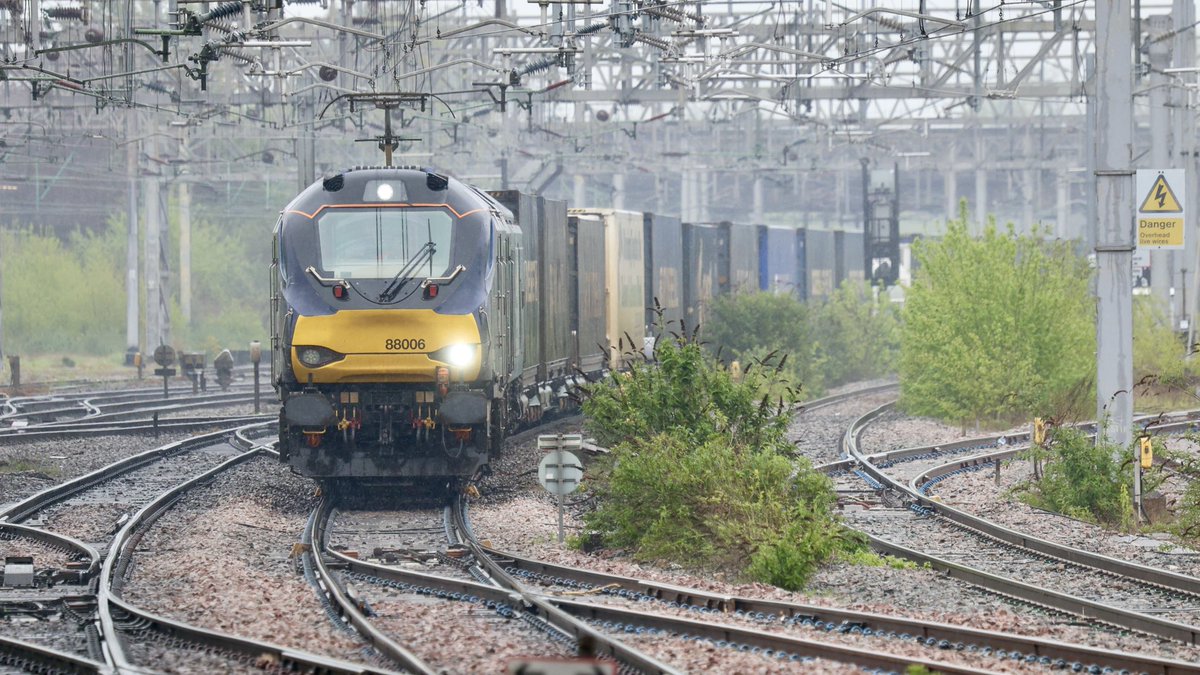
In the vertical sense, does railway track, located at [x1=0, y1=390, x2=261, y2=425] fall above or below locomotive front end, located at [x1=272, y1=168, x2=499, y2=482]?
below

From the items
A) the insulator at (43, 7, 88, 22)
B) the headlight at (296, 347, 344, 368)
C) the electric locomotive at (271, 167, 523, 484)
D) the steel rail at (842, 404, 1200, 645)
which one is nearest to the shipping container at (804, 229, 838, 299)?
the insulator at (43, 7, 88, 22)

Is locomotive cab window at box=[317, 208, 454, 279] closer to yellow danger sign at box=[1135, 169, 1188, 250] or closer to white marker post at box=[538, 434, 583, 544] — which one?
white marker post at box=[538, 434, 583, 544]

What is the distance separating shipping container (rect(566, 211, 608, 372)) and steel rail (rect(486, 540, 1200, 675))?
479 inches

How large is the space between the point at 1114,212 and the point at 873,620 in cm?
973

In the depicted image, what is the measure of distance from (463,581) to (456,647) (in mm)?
2435

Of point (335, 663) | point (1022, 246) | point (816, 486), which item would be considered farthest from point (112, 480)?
point (1022, 246)

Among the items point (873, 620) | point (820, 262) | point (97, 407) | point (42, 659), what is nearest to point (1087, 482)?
point (873, 620)

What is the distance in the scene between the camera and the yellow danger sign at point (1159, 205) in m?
20.5

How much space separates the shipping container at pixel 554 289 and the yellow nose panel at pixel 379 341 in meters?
5.84

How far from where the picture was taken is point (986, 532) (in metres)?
16.6

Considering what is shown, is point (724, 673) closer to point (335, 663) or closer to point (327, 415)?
point (335, 663)

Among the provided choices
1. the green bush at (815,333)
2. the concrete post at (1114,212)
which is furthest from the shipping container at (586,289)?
the concrete post at (1114,212)

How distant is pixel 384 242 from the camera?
56.3 feet

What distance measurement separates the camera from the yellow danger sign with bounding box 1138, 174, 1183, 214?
67.7ft
